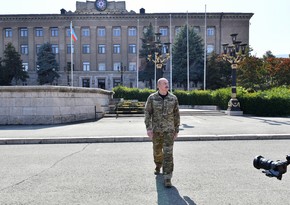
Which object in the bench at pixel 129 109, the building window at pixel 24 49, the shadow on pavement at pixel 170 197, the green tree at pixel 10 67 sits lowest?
the shadow on pavement at pixel 170 197

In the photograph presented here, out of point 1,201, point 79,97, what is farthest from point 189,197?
point 79,97

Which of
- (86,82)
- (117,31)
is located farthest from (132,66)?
(86,82)

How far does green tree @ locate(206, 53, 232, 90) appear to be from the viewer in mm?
48031

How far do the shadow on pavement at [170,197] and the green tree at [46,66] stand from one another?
5749 cm

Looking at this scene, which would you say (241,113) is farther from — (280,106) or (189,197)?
(189,197)

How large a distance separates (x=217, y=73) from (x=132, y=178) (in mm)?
44779

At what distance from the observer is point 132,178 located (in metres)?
5.41

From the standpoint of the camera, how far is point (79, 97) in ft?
53.9

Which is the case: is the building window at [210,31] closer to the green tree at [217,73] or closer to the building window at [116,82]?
the green tree at [217,73]

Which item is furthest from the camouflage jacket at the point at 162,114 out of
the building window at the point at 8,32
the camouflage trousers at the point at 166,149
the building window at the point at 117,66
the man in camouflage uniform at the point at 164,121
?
the building window at the point at 8,32

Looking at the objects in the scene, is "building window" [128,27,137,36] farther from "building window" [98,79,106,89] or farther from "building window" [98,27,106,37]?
"building window" [98,79,106,89]

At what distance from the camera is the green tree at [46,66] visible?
190ft

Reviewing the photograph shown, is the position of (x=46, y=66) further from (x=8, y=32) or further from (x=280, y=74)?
(x=280, y=74)

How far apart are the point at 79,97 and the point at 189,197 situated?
13039mm
